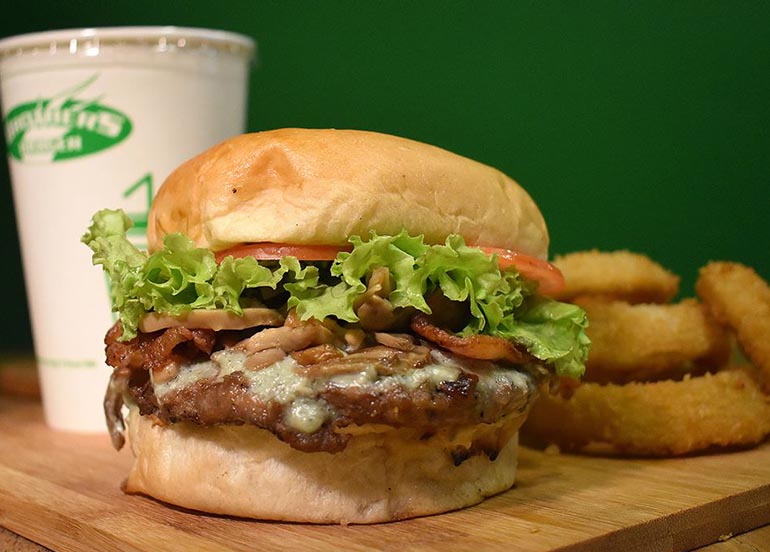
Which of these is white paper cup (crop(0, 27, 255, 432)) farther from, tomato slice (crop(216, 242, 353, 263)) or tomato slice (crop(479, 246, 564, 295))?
tomato slice (crop(479, 246, 564, 295))

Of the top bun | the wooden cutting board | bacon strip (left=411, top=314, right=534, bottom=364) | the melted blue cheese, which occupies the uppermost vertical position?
the top bun

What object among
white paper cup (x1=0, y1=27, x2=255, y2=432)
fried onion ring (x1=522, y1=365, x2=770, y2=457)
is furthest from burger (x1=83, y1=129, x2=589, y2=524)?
white paper cup (x1=0, y1=27, x2=255, y2=432)

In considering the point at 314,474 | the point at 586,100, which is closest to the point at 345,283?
the point at 314,474

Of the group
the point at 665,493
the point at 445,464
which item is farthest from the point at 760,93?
the point at 445,464

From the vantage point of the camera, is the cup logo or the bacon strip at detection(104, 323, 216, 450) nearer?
the bacon strip at detection(104, 323, 216, 450)

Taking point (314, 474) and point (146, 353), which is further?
point (146, 353)

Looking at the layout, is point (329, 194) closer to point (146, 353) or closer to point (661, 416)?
point (146, 353)

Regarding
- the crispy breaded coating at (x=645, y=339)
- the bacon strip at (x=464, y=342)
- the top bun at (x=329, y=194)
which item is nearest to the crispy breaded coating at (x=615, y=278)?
the crispy breaded coating at (x=645, y=339)
